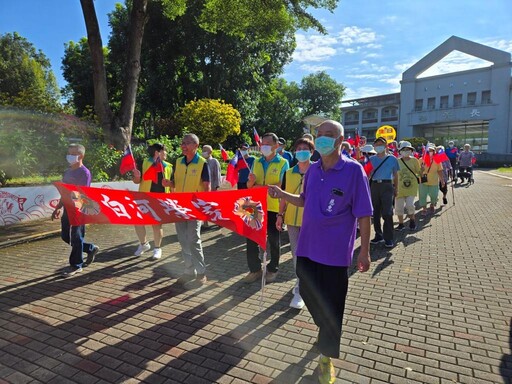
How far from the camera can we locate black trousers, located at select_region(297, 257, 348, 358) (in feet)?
10.0

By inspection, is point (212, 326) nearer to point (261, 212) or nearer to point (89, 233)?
point (261, 212)

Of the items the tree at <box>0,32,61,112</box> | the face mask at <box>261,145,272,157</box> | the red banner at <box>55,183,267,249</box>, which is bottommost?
the red banner at <box>55,183,267,249</box>

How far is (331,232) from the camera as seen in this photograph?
9.85ft

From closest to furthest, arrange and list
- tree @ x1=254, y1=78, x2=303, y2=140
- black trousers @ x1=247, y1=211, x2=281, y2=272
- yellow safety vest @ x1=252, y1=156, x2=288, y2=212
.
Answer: yellow safety vest @ x1=252, y1=156, x2=288, y2=212
black trousers @ x1=247, y1=211, x2=281, y2=272
tree @ x1=254, y1=78, x2=303, y2=140

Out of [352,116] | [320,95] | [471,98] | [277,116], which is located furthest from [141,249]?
[352,116]

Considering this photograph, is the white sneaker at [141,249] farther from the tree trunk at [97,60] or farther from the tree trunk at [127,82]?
the tree trunk at [97,60]

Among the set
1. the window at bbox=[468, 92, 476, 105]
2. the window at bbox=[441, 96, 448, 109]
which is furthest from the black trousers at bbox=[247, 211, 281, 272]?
the window at bbox=[441, 96, 448, 109]

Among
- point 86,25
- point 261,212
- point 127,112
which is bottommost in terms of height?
point 261,212

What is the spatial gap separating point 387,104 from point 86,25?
65.7 metres

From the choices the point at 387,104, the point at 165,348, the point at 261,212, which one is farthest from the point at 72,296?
the point at 387,104

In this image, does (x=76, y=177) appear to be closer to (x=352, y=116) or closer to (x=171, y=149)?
(x=171, y=149)

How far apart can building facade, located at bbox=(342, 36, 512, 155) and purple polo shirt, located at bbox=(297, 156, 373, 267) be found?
4822 centimetres

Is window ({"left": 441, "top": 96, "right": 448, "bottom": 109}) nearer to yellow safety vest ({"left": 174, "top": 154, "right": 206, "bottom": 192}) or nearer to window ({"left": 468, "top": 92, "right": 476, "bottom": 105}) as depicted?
window ({"left": 468, "top": 92, "right": 476, "bottom": 105})

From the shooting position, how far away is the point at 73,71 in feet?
101
